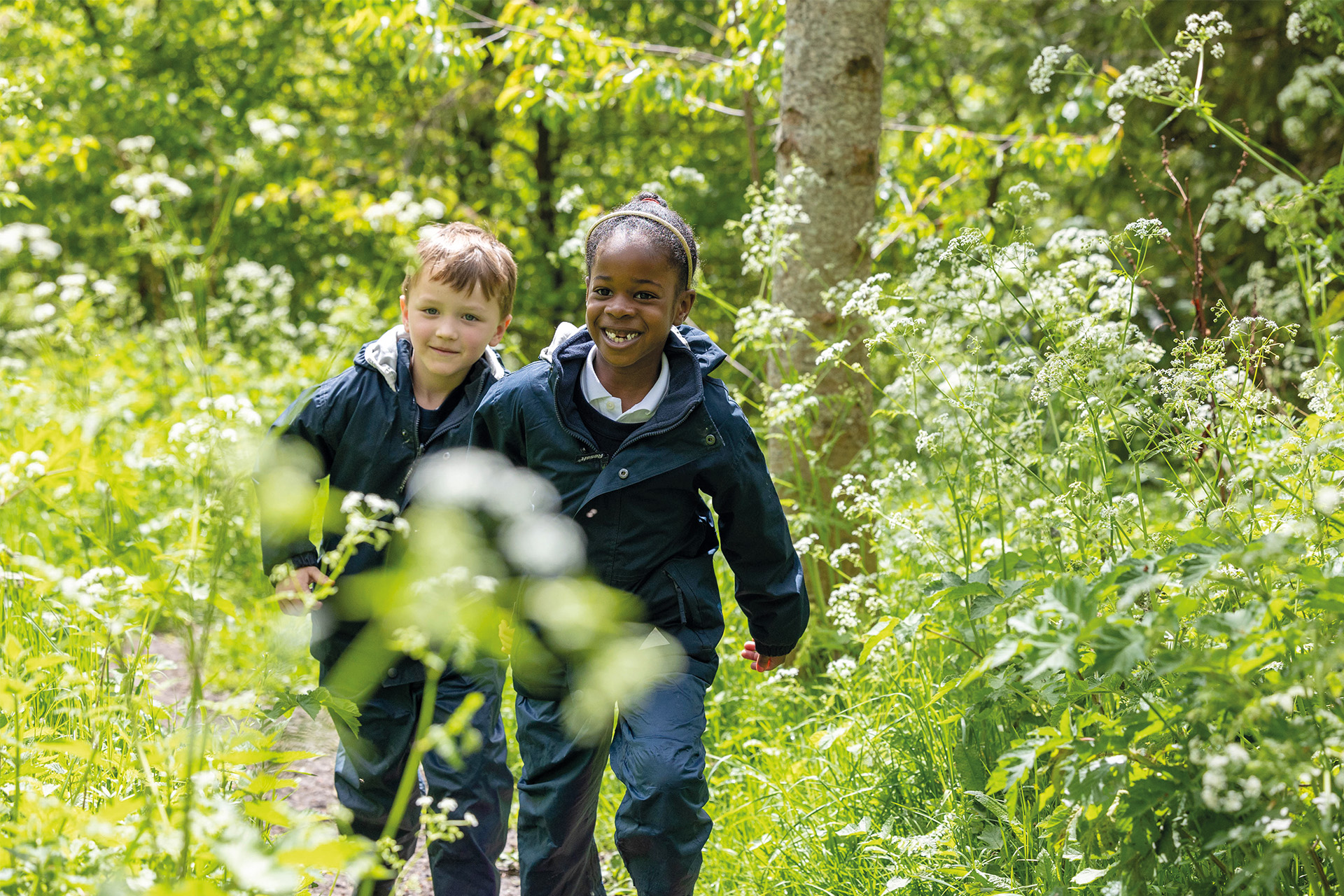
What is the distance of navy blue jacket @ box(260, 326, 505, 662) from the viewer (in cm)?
268

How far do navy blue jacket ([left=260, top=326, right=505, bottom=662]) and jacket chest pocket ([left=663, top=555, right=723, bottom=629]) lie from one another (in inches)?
26.2

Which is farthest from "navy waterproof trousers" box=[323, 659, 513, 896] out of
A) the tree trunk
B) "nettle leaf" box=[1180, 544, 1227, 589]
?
the tree trunk

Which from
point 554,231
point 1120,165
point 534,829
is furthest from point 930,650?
point 554,231

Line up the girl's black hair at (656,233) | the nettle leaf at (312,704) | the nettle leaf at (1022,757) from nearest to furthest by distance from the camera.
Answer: the nettle leaf at (1022,757)
the nettle leaf at (312,704)
the girl's black hair at (656,233)

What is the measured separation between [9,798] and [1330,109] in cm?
667

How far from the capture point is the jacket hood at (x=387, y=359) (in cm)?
276

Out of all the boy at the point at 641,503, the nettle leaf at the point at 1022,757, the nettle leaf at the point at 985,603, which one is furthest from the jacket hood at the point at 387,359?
the nettle leaf at the point at 1022,757

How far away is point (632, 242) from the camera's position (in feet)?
7.78

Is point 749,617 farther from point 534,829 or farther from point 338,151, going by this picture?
point 338,151

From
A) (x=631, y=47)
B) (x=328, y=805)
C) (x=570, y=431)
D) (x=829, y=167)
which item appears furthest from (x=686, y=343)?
(x=631, y=47)

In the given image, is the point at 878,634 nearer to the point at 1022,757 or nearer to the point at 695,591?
the point at 695,591

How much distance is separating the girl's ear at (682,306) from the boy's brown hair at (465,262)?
53 centimetres

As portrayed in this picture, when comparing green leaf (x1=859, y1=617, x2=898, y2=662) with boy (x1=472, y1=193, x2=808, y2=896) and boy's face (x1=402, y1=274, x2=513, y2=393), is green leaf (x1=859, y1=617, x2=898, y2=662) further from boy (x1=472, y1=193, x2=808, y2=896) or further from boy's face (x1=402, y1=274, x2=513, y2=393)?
boy's face (x1=402, y1=274, x2=513, y2=393)

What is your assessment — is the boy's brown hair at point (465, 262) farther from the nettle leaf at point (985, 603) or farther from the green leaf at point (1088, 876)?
the green leaf at point (1088, 876)
